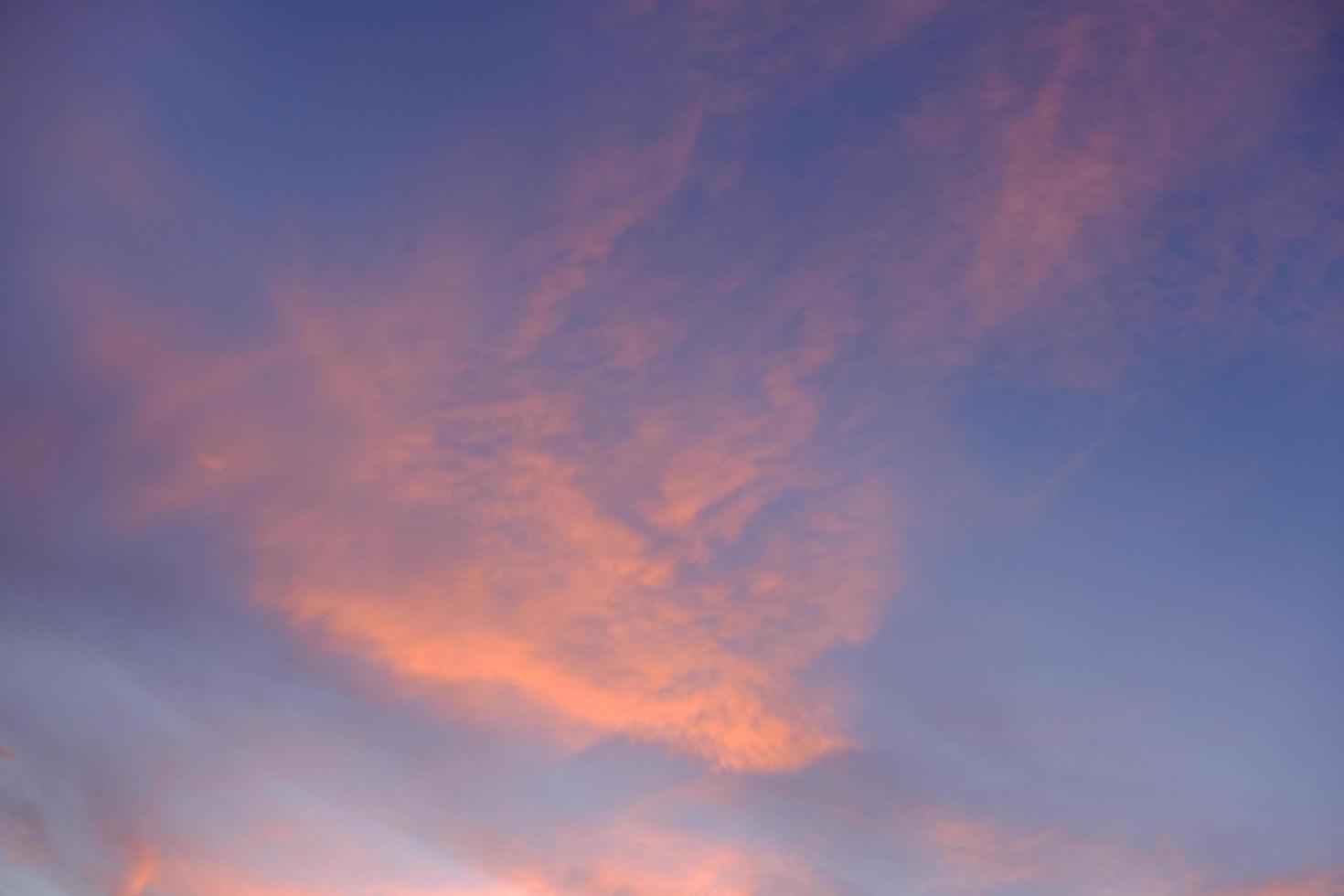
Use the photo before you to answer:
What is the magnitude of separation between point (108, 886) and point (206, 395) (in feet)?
62.1

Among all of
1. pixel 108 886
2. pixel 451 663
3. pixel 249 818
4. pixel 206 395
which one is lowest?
A: pixel 108 886

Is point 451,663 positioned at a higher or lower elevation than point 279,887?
higher

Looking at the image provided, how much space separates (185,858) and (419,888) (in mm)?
7240

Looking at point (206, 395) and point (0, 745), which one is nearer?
point (206, 395)

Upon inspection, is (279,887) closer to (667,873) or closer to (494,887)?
(494,887)

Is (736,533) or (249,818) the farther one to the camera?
(249,818)

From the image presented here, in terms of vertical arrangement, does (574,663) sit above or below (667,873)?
above

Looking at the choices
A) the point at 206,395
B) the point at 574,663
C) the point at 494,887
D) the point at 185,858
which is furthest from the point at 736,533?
the point at 185,858

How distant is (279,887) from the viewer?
88.0 ft

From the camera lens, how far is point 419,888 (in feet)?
88.6

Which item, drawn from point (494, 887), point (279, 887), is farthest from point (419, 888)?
point (279, 887)

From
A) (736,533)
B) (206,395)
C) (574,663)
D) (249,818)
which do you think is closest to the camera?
(206,395)

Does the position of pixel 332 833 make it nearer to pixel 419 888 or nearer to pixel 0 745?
pixel 419 888

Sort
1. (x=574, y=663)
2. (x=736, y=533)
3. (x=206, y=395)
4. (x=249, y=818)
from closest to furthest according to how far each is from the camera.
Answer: (x=206, y=395)
(x=736, y=533)
(x=574, y=663)
(x=249, y=818)
